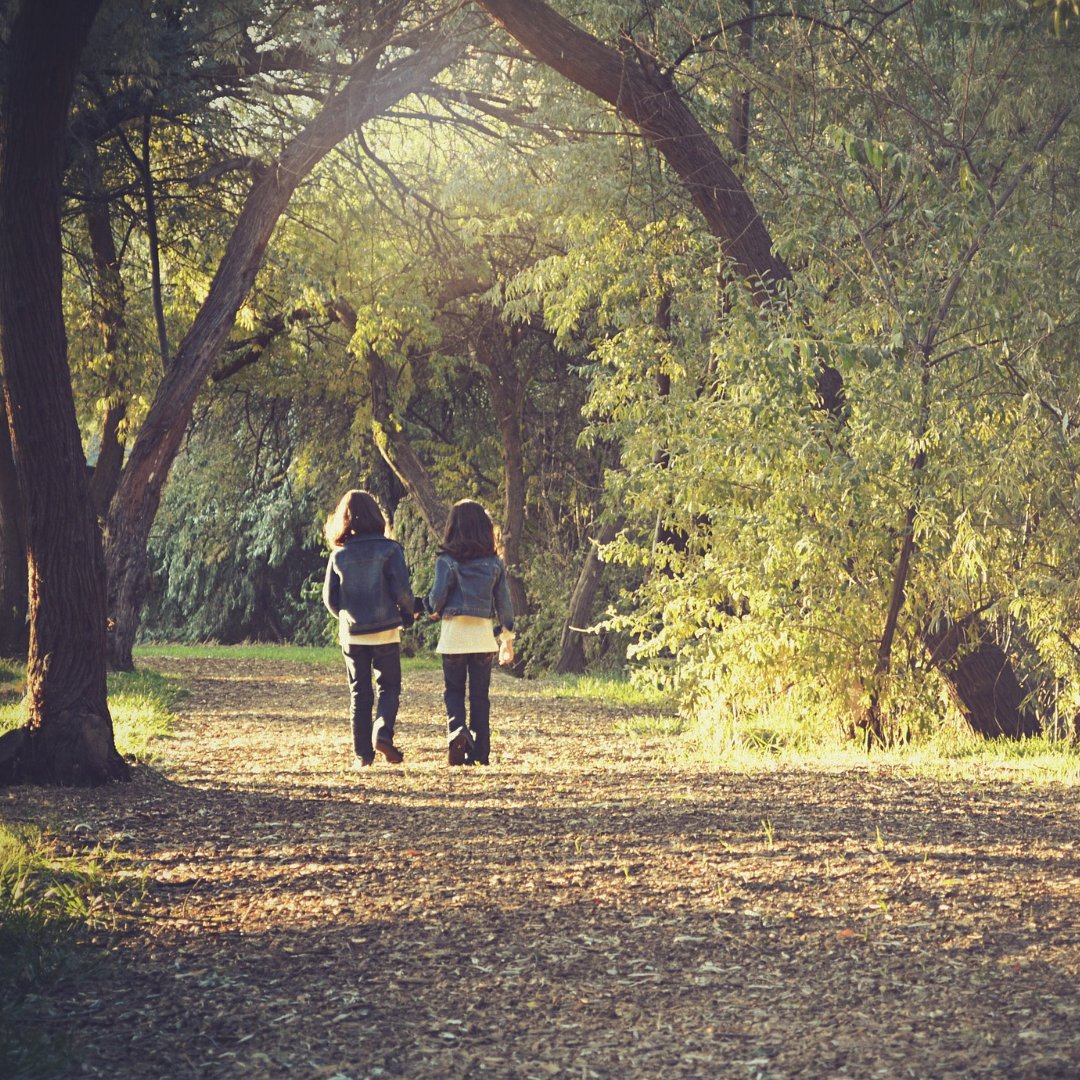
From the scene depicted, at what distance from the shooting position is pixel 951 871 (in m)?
5.70

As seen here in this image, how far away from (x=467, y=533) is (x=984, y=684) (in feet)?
13.6

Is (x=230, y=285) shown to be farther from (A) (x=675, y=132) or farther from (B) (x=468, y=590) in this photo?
(B) (x=468, y=590)

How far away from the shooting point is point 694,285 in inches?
555

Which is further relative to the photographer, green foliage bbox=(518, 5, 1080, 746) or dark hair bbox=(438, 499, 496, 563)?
dark hair bbox=(438, 499, 496, 563)

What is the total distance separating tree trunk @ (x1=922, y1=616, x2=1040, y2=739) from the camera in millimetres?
10219

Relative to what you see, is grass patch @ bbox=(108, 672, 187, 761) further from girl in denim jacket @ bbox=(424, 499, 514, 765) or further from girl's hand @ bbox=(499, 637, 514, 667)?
girl's hand @ bbox=(499, 637, 514, 667)

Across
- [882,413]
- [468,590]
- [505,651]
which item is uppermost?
[882,413]

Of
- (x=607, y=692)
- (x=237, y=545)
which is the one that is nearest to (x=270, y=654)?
(x=237, y=545)

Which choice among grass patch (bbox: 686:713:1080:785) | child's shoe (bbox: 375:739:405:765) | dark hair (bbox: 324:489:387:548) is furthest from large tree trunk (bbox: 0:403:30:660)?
grass patch (bbox: 686:713:1080:785)

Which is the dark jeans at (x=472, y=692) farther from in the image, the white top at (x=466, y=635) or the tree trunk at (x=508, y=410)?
the tree trunk at (x=508, y=410)

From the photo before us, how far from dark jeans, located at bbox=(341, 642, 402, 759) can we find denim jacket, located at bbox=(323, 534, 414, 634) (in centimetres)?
19

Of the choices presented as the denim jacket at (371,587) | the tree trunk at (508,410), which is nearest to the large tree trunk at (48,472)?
the denim jacket at (371,587)

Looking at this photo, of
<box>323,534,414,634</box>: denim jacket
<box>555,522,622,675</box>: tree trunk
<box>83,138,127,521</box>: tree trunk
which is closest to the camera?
<box>323,534,414,634</box>: denim jacket

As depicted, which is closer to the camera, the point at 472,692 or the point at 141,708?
the point at 472,692
